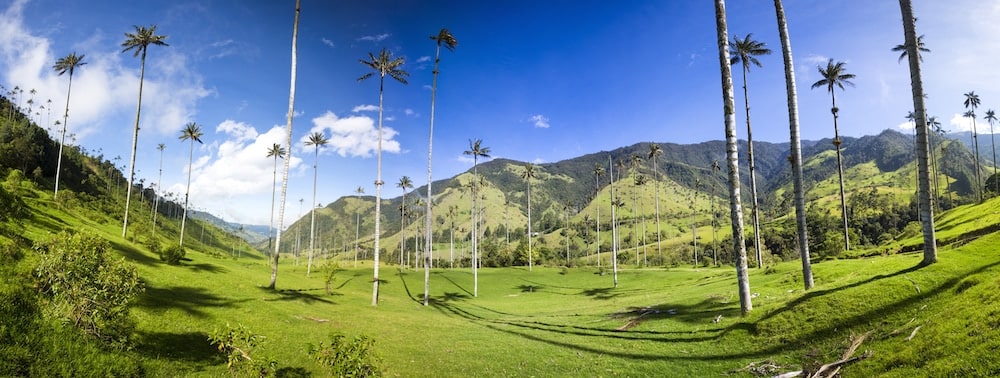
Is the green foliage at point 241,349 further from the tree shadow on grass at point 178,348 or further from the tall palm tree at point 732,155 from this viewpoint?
the tall palm tree at point 732,155

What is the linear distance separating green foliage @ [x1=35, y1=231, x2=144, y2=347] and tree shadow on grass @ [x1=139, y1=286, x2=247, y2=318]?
25.3 ft

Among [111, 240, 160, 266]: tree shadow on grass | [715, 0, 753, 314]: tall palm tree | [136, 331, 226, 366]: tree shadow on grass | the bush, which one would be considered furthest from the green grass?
the bush

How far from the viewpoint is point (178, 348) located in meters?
16.0

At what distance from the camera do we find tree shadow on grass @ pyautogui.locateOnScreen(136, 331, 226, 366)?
48.9 feet

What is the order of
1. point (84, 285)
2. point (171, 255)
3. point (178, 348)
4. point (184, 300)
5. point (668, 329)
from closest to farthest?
point (84, 285) < point (178, 348) < point (184, 300) < point (668, 329) < point (171, 255)

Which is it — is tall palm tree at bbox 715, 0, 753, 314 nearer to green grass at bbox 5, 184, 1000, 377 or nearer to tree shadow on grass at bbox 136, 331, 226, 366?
green grass at bbox 5, 184, 1000, 377

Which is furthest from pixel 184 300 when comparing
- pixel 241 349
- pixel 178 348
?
pixel 241 349

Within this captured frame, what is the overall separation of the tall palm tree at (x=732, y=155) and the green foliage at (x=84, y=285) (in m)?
25.5

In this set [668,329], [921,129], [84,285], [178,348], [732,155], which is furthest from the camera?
[668,329]

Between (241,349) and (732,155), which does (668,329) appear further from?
(241,349)

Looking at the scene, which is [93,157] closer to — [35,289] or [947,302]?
[35,289]

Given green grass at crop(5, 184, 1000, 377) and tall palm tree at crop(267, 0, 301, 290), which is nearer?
green grass at crop(5, 184, 1000, 377)

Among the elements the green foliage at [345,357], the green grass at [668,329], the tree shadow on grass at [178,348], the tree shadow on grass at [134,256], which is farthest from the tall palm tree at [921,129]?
the tree shadow on grass at [134,256]

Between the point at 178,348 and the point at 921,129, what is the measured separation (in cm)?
3368
